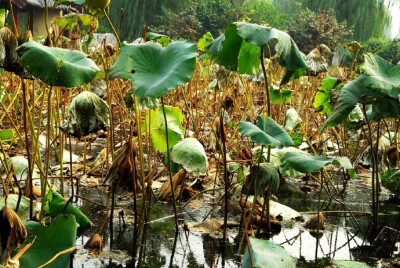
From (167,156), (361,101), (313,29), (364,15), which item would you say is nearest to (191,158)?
(167,156)

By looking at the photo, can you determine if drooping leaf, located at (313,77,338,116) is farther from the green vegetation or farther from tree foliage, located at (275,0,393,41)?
tree foliage, located at (275,0,393,41)

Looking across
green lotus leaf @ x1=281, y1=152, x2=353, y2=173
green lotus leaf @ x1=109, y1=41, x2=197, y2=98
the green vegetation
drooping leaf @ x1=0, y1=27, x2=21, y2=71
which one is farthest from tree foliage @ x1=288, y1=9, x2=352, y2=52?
drooping leaf @ x1=0, y1=27, x2=21, y2=71

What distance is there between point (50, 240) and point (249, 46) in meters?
0.74

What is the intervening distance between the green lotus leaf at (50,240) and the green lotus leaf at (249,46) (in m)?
0.49

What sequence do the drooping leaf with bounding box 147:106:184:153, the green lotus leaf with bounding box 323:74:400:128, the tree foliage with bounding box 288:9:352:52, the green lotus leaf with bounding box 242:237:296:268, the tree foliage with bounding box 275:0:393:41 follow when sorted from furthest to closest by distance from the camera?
the tree foliage with bounding box 275:0:393:41, the tree foliage with bounding box 288:9:352:52, the drooping leaf with bounding box 147:106:184:153, the green lotus leaf with bounding box 323:74:400:128, the green lotus leaf with bounding box 242:237:296:268

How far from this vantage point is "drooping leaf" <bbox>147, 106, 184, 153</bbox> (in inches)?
65.7

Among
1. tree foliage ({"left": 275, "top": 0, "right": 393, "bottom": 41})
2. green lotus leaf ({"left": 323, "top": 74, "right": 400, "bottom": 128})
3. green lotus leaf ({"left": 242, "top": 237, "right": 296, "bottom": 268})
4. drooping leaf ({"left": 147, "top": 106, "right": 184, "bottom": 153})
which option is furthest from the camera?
tree foliage ({"left": 275, "top": 0, "right": 393, "bottom": 41})

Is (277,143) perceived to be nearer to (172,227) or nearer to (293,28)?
(172,227)

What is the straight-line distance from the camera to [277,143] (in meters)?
1.09

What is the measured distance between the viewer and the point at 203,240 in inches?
52.4

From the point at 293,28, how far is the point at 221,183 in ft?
43.8

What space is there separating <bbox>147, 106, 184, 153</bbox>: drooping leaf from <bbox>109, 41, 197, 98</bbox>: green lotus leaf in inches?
20.6

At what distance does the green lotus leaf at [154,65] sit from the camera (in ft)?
3.40

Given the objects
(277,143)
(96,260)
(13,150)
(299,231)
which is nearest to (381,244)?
(299,231)
